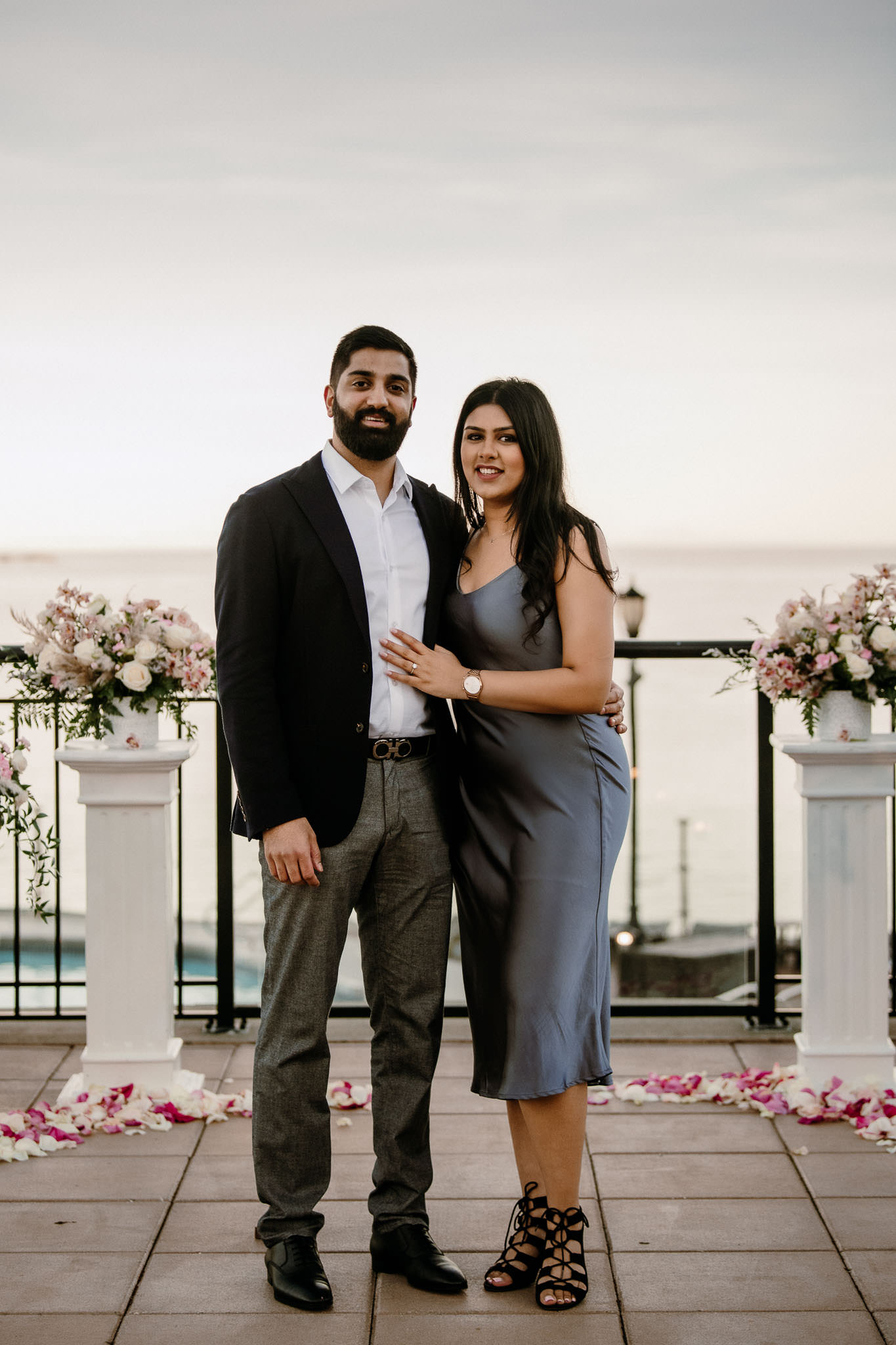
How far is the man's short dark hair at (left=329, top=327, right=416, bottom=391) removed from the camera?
2.22 m

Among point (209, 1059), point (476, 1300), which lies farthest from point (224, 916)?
point (476, 1300)

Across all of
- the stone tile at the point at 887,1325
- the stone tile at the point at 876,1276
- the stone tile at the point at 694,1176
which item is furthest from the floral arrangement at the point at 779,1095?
the stone tile at the point at 887,1325

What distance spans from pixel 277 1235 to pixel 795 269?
15259mm

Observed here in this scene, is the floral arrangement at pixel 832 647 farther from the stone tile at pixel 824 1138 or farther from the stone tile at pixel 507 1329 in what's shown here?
the stone tile at pixel 507 1329

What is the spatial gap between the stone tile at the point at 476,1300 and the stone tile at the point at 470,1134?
22.5 inches

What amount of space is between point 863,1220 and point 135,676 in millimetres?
2091

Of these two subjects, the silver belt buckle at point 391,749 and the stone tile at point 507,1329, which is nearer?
the stone tile at point 507,1329

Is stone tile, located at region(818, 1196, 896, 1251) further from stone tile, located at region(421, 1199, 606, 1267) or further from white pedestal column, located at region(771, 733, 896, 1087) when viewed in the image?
white pedestal column, located at region(771, 733, 896, 1087)

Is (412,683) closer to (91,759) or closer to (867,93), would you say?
(91,759)

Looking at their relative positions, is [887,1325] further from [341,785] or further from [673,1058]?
[673,1058]

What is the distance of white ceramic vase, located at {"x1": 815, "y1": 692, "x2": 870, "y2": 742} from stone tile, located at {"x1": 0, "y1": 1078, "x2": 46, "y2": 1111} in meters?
2.31

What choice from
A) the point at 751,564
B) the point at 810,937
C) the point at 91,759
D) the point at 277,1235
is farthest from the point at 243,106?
the point at 751,564

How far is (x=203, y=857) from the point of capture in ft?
94.4

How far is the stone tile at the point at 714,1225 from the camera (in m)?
2.35
